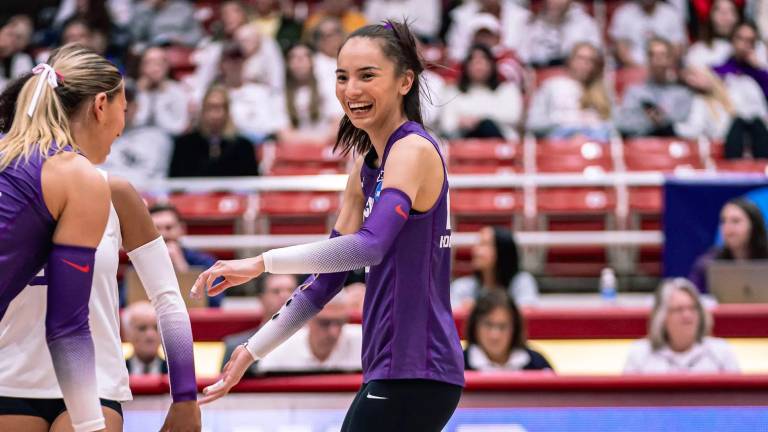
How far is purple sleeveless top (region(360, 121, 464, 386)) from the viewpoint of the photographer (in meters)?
2.55

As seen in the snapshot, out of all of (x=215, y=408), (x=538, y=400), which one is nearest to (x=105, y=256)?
(x=215, y=408)

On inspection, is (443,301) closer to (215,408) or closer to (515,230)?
(215,408)

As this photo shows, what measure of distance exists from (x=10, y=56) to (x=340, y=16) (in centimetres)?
292

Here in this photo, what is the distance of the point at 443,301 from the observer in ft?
8.57

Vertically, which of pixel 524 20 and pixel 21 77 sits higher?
pixel 524 20

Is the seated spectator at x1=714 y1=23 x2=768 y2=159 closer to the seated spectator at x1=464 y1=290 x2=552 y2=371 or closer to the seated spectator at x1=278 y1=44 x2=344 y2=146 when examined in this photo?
the seated spectator at x1=278 y1=44 x2=344 y2=146

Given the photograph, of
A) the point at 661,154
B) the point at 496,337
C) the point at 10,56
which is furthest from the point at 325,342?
the point at 10,56

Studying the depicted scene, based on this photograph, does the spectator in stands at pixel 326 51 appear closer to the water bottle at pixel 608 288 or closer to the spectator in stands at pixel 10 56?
the spectator in stands at pixel 10 56

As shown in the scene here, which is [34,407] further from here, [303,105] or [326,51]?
[326,51]

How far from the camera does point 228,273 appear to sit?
7.79ft

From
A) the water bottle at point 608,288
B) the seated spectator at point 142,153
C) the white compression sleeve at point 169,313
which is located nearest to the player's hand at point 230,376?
the white compression sleeve at point 169,313

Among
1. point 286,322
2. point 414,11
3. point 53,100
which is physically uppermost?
point 414,11

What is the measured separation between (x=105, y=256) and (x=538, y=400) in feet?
6.25

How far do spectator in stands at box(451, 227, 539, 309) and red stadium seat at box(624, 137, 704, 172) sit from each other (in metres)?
2.27
